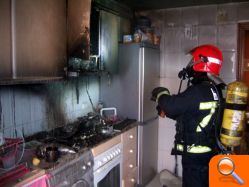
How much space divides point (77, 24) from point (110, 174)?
1.29m

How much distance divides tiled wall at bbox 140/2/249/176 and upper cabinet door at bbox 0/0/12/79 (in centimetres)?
225

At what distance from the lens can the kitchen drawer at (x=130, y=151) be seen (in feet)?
8.34

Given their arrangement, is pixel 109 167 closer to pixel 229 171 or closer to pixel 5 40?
pixel 229 171

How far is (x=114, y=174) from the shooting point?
235 cm

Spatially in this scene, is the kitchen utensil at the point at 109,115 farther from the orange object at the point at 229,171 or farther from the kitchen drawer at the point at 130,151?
the orange object at the point at 229,171

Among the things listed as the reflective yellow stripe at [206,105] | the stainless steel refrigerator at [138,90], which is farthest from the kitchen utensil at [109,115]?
the reflective yellow stripe at [206,105]


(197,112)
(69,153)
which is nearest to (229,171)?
(197,112)

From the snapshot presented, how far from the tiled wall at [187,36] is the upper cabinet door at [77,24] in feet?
4.91

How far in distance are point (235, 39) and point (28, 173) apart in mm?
2594

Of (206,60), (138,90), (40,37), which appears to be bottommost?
(138,90)

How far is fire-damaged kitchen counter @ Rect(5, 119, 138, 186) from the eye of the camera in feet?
5.16

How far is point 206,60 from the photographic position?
7.23ft

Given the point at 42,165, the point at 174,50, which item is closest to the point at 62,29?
the point at 42,165

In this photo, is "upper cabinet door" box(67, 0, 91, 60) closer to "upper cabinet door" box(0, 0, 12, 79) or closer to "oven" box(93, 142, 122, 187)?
"upper cabinet door" box(0, 0, 12, 79)
